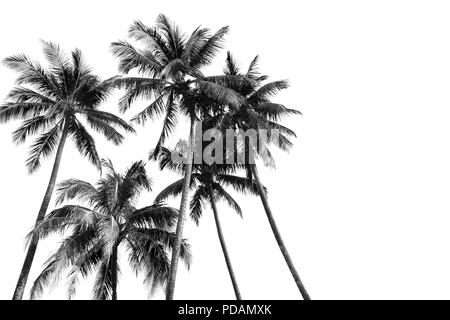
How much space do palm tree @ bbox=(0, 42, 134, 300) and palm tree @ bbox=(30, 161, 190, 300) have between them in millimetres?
1994

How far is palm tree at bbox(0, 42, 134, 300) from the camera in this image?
20.5 m

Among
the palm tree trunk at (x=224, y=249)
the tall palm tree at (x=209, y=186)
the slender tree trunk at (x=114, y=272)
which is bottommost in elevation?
the slender tree trunk at (x=114, y=272)

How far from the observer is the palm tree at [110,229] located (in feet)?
60.1

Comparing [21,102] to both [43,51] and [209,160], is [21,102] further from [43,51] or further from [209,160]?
[209,160]

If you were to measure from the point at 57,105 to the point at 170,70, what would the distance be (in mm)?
5473

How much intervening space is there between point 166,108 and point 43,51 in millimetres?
6734

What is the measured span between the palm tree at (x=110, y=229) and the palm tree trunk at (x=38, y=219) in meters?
0.45

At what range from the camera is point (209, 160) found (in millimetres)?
23297

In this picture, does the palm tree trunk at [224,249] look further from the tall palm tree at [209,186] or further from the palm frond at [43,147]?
the palm frond at [43,147]

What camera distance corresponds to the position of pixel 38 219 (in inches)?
738

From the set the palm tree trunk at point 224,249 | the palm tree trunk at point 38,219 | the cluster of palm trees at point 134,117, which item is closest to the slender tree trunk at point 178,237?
the cluster of palm trees at point 134,117

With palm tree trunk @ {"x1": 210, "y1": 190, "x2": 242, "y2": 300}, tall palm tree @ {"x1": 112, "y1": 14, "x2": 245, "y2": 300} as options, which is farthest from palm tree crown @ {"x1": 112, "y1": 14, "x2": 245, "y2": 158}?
palm tree trunk @ {"x1": 210, "y1": 190, "x2": 242, "y2": 300}

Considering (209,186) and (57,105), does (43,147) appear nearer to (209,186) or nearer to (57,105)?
(57,105)
